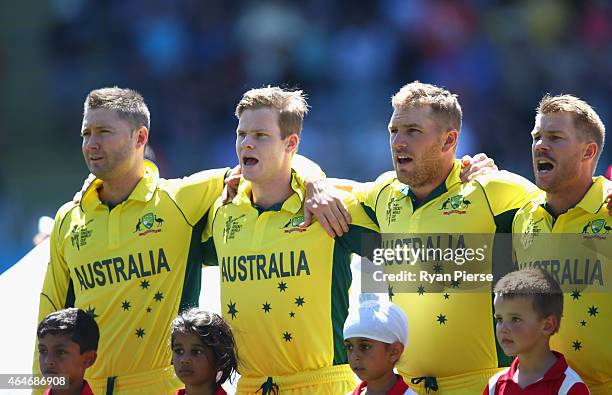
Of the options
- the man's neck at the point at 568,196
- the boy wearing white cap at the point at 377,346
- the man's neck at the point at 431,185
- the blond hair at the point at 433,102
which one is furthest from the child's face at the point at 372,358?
the blond hair at the point at 433,102

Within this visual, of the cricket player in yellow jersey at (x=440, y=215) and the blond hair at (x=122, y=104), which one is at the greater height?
the blond hair at (x=122, y=104)

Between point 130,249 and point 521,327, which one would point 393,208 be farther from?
point 130,249

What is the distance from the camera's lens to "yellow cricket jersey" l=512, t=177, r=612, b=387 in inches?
234

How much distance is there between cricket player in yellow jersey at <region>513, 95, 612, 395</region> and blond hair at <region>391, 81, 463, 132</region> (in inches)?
20.6

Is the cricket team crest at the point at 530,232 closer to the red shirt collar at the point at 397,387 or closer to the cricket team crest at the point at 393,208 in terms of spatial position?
the cricket team crest at the point at 393,208

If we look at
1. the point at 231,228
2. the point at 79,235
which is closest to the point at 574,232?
the point at 231,228

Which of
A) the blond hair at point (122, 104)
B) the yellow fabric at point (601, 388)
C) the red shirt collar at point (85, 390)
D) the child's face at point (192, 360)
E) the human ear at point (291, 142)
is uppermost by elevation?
the blond hair at point (122, 104)

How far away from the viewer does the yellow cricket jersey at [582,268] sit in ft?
19.5

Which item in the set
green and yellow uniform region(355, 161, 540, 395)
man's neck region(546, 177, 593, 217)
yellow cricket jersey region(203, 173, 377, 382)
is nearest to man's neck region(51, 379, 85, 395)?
yellow cricket jersey region(203, 173, 377, 382)

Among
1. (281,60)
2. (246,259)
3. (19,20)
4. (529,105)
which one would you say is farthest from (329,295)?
(19,20)

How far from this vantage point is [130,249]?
7016mm

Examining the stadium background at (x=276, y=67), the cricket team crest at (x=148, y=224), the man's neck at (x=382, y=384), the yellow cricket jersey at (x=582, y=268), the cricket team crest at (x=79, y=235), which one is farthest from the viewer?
the stadium background at (x=276, y=67)

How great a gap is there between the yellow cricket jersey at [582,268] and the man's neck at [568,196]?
0.04 meters

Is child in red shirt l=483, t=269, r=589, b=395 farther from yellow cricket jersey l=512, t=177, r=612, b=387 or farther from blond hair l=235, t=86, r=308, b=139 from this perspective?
blond hair l=235, t=86, r=308, b=139
